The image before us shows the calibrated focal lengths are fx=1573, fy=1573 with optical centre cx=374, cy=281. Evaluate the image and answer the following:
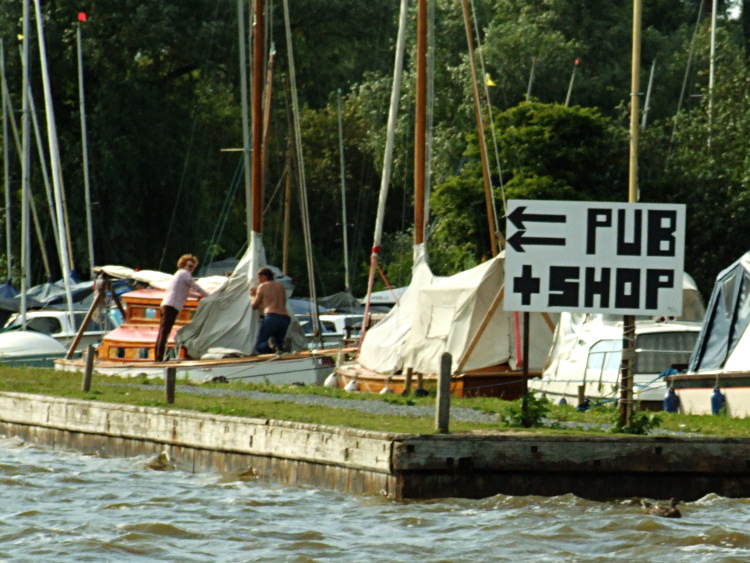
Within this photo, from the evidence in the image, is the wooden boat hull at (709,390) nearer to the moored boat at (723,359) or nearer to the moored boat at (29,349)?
the moored boat at (723,359)

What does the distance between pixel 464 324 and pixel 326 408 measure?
21.5 feet

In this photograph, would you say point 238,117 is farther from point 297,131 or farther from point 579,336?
point 579,336

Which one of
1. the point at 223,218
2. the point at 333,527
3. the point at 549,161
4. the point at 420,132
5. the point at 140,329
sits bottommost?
the point at 333,527

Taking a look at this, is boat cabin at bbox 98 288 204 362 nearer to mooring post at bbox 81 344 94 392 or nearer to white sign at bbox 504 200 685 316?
mooring post at bbox 81 344 94 392

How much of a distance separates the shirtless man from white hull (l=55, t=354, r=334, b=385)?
Result: 0.36 metres

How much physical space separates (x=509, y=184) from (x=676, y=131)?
470 centimetres

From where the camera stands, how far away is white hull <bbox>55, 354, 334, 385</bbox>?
25203 millimetres

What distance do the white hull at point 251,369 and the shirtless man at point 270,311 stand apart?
36cm

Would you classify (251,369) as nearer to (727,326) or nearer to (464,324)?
(464,324)

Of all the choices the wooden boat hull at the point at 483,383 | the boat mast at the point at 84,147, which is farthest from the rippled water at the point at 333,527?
the boat mast at the point at 84,147

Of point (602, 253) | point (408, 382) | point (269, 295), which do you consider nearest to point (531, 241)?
point (602, 253)

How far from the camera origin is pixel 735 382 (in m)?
18.9

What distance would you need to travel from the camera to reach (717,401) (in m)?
19.0

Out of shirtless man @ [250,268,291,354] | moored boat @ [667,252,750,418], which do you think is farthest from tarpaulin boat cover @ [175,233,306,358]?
moored boat @ [667,252,750,418]
